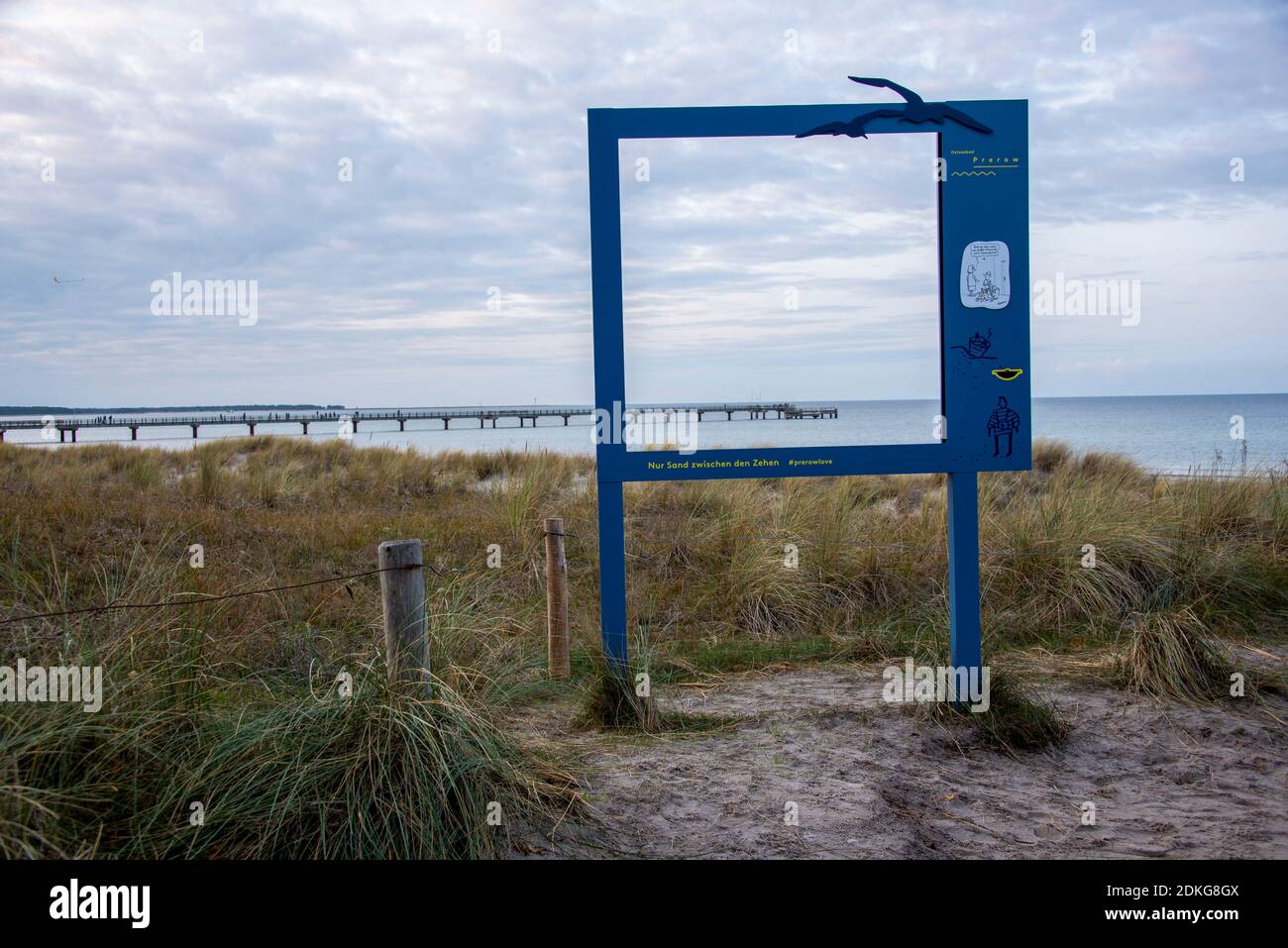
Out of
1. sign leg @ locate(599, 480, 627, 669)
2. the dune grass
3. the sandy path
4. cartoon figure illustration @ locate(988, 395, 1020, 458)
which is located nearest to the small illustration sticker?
cartoon figure illustration @ locate(988, 395, 1020, 458)

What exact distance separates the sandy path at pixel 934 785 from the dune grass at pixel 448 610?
46cm

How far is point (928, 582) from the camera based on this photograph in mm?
7699

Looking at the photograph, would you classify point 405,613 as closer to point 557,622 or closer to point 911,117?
point 557,622

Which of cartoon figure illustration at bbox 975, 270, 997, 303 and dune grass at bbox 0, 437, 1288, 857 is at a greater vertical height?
cartoon figure illustration at bbox 975, 270, 997, 303

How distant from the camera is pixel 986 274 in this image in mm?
4996

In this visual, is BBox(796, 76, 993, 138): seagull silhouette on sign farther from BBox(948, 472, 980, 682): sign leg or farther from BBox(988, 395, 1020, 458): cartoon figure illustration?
BBox(948, 472, 980, 682): sign leg

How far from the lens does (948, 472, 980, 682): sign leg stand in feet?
16.9

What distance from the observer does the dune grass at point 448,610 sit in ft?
10.3

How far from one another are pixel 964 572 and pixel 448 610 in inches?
114

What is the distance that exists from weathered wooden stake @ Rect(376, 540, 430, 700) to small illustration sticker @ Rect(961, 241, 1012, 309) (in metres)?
3.26

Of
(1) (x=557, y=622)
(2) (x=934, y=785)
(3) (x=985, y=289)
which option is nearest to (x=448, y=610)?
(1) (x=557, y=622)

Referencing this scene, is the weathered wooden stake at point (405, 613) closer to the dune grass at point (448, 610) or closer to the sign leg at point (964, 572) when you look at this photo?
the dune grass at point (448, 610)
